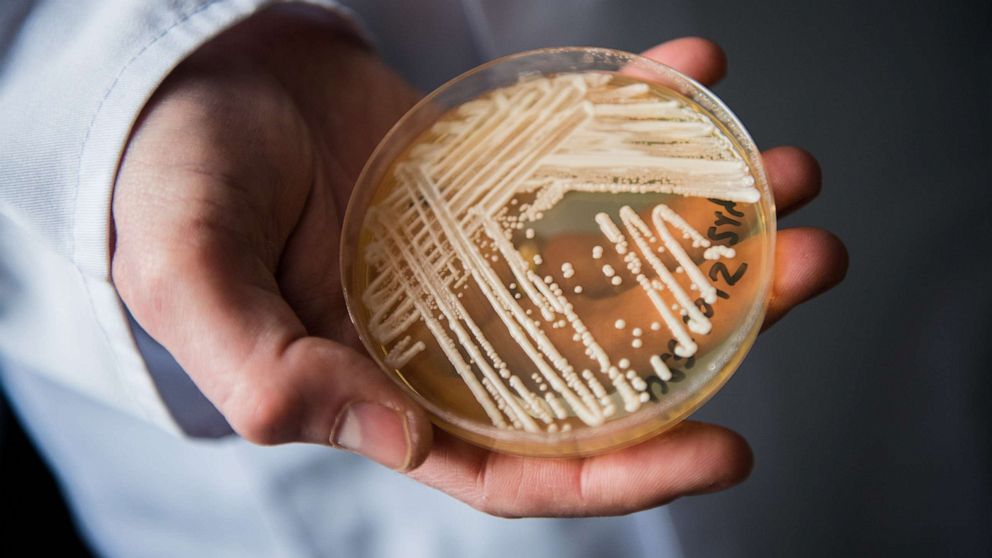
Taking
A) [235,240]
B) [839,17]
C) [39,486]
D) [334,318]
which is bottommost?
[39,486]

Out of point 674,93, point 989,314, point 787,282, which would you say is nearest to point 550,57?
point 674,93

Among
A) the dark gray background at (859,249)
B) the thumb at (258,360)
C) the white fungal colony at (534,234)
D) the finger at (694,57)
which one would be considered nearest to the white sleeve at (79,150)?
the thumb at (258,360)

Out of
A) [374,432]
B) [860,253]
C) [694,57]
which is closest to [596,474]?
[374,432]

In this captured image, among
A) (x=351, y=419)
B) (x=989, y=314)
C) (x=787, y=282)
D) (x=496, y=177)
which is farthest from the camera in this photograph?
(x=989, y=314)

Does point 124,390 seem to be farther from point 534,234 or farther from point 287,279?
point 534,234

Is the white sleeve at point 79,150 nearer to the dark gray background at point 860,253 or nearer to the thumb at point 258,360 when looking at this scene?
the thumb at point 258,360

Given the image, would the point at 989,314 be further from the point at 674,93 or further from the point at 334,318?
the point at 334,318

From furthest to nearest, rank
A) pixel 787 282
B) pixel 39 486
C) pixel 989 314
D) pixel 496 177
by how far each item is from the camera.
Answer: pixel 39 486 < pixel 989 314 < pixel 496 177 < pixel 787 282
